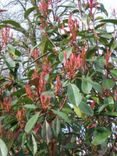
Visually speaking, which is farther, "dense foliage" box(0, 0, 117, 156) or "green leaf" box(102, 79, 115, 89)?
"green leaf" box(102, 79, 115, 89)

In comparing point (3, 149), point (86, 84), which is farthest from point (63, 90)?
point (3, 149)

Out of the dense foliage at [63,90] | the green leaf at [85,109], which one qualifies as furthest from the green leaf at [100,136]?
the green leaf at [85,109]

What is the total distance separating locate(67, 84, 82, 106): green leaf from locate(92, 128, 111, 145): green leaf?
0.82ft

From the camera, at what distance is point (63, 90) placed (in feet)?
6.39

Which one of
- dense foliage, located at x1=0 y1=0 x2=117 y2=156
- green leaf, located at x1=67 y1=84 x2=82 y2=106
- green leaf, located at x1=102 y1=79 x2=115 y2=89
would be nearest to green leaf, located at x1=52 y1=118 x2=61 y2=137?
dense foliage, located at x1=0 y1=0 x2=117 y2=156

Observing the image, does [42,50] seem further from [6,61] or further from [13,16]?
[13,16]

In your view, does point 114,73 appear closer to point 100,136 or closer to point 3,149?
point 100,136

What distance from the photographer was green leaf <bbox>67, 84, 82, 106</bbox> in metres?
1.69

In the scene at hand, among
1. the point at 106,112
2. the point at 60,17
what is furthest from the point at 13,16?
the point at 106,112

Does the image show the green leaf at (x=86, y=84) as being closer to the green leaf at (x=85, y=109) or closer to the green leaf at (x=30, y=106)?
the green leaf at (x=85, y=109)

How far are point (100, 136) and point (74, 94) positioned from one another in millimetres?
273

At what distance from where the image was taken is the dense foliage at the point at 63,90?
5.75 feet

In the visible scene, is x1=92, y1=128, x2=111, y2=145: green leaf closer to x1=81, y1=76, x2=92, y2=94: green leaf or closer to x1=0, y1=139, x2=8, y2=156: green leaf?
x1=81, y1=76, x2=92, y2=94: green leaf

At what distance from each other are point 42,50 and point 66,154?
0.55m
